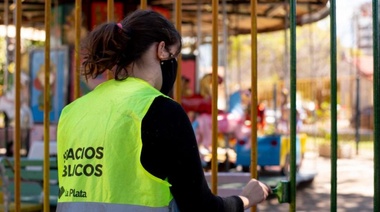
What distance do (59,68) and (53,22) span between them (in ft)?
2.87

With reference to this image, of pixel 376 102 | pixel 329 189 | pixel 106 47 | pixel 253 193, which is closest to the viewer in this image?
pixel 106 47

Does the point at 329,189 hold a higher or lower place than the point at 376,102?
lower

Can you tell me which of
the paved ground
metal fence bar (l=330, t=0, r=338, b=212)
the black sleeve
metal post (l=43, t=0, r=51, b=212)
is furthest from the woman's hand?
the paved ground

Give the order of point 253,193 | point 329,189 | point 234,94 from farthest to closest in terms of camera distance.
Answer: point 234,94
point 329,189
point 253,193

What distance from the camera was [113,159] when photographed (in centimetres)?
158

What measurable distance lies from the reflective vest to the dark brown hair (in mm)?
52

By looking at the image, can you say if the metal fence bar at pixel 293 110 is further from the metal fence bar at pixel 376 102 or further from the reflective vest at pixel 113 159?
the reflective vest at pixel 113 159

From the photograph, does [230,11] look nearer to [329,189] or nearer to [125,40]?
[329,189]

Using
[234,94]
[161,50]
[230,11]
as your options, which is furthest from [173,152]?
[230,11]

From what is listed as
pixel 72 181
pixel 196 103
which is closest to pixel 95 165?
pixel 72 181

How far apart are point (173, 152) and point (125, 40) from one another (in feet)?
0.98

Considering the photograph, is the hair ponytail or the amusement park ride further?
the amusement park ride

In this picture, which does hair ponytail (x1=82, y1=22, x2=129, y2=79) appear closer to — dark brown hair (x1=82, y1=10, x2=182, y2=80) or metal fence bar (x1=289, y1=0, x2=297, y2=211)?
dark brown hair (x1=82, y1=10, x2=182, y2=80)

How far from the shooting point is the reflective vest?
5.15 feet
